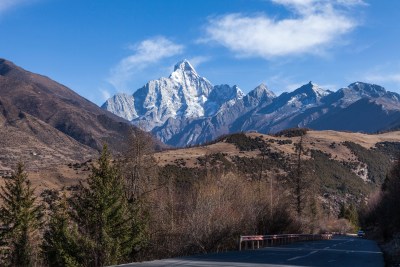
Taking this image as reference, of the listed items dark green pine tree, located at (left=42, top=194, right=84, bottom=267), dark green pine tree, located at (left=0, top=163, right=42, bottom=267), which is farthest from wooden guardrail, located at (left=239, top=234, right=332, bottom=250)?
dark green pine tree, located at (left=0, top=163, right=42, bottom=267)

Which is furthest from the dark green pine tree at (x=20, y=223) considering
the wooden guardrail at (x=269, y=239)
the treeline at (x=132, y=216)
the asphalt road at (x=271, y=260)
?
the asphalt road at (x=271, y=260)

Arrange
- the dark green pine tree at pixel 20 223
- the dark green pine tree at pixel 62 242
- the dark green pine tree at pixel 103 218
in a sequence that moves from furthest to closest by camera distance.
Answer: the dark green pine tree at pixel 20 223 → the dark green pine tree at pixel 62 242 → the dark green pine tree at pixel 103 218

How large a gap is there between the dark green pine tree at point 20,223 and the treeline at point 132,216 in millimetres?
73

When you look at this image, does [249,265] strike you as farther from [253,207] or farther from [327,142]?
[327,142]

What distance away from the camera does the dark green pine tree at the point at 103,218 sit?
27547 millimetres

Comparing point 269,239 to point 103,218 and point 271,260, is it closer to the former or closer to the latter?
point 103,218

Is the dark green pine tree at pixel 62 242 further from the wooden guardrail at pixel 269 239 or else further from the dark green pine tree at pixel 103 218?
the wooden guardrail at pixel 269 239

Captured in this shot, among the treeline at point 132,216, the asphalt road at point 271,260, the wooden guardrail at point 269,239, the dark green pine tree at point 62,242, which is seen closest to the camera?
the asphalt road at point 271,260

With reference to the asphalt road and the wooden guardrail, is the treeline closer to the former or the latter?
the wooden guardrail

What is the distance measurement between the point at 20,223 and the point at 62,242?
45.7ft

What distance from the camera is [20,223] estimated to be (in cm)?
4106

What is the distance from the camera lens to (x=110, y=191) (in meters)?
28.9

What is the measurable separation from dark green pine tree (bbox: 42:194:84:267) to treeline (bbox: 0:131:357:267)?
0.05 metres

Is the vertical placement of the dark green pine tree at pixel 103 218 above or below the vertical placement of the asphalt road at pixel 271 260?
above
